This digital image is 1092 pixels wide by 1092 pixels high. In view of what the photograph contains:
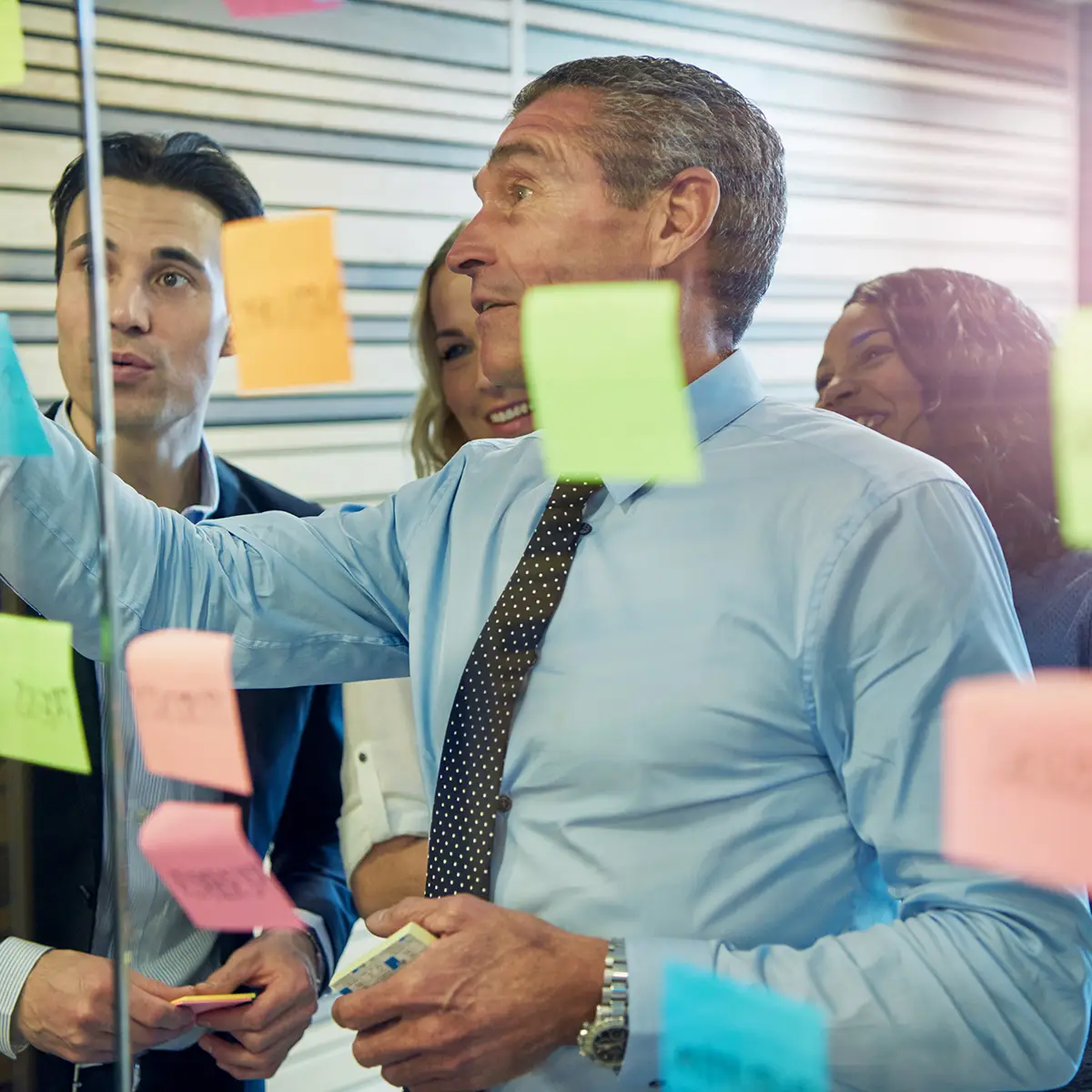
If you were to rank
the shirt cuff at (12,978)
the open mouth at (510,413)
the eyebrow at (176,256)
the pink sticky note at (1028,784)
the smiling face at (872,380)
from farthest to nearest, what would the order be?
the open mouth at (510,413)
the eyebrow at (176,256)
the shirt cuff at (12,978)
the smiling face at (872,380)
the pink sticky note at (1028,784)

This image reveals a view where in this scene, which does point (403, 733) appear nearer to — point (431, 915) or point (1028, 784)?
point (431, 915)

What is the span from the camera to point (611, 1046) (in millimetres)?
928

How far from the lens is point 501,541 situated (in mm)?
1170

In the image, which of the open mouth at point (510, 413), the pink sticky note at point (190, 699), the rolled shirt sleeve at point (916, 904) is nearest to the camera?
the rolled shirt sleeve at point (916, 904)

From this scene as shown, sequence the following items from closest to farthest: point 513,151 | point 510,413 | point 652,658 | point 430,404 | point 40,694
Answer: point 652,658 → point 513,151 → point 40,694 → point 510,413 → point 430,404

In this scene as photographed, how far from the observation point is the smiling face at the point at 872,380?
1.07 metres

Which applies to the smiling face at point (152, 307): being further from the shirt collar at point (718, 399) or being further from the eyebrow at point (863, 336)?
the eyebrow at point (863, 336)

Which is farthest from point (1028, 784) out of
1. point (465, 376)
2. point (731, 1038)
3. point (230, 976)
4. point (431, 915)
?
point (465, 376)

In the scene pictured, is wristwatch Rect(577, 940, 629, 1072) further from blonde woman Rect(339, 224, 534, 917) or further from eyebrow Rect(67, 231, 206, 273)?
eyebrow Rect(67, 231, 206, 273)

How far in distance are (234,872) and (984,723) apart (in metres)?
0.71

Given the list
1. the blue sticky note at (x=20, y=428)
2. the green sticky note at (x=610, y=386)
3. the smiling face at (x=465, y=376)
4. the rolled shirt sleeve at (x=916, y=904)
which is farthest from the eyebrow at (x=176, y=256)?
the rolled shirt sleeve at (x=916, y=904)

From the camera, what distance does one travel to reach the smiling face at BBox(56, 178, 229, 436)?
1.39m

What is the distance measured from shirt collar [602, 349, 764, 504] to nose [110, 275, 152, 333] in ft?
2.06

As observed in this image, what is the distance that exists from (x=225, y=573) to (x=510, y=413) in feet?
2.08
